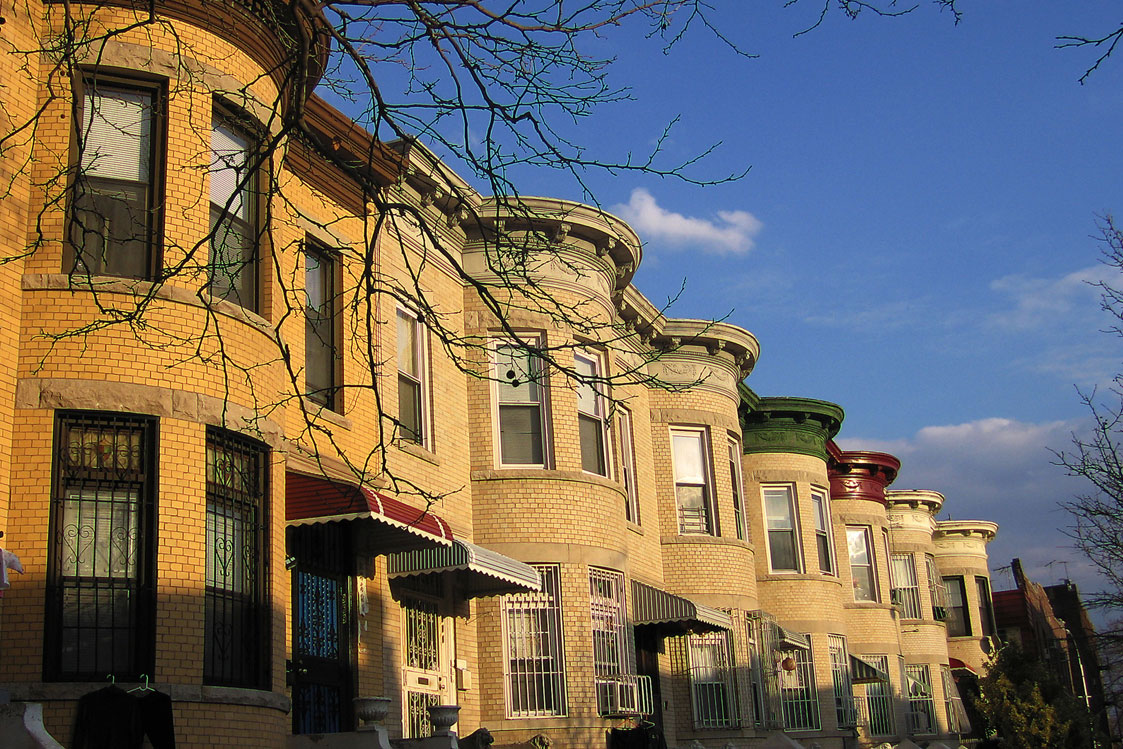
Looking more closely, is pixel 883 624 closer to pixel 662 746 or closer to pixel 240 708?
pixel 662 746

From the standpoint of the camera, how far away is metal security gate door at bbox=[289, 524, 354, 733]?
13336mm

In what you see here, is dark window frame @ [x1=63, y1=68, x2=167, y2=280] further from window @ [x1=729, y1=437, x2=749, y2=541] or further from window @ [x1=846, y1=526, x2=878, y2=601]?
window @ [x1=846, y1=526, x2=878, y2=601]

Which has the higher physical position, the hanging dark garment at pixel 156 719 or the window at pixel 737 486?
the window at pixel 737 486

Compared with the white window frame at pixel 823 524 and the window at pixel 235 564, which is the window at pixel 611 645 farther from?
the white window frame at pixel 823 524

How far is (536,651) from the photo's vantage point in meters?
17.2

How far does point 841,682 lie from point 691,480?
7.58m

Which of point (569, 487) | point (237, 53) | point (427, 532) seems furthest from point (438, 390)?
point (237, 53)

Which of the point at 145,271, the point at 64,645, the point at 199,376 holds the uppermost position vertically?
the point at 145,271

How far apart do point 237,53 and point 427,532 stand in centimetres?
523

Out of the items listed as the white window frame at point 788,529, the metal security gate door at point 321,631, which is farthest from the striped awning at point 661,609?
the white window frame at point 788,529

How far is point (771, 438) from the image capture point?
93.1 ft

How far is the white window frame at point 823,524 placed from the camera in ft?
94.7

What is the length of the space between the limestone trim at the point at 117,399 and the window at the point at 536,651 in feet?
22.1

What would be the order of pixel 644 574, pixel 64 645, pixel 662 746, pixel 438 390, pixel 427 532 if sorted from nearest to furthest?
1. pixel 64 645
2. pixel 427 532
3. pixel 438 390
4. pixel 662 746
5. pixel 644 574
